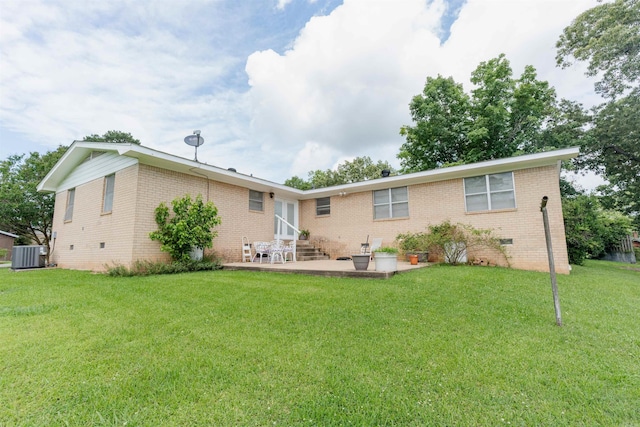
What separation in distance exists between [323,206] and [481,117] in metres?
11.7

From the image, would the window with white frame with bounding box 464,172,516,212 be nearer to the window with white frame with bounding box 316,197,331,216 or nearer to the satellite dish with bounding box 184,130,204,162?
the window with white frame with bounding box 316,197,331,216

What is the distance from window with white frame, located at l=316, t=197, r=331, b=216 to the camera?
12.7 metres

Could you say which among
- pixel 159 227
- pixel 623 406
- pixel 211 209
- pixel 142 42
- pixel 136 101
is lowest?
pixel 623 406

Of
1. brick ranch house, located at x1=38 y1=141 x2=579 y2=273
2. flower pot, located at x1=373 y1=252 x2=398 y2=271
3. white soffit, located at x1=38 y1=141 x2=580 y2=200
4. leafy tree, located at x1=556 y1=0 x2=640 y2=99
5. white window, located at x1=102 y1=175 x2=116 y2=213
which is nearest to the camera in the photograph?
flower pot, located at x1=373 y1=252 x2=398 y2=271

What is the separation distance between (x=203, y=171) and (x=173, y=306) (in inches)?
232

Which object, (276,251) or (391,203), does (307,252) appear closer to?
(276,251)

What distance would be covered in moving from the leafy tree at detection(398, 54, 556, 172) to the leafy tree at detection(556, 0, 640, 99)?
7.40 ft

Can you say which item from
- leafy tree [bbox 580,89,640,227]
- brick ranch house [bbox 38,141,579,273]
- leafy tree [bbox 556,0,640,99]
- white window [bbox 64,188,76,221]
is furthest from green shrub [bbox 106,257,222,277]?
leafy tree [bbox 580,89,640,227]

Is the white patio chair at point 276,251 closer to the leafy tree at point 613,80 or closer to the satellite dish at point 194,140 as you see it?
the satellite dish at point 194,140

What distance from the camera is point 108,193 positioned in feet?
29.8

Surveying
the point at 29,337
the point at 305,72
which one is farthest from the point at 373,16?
the point at 29,337

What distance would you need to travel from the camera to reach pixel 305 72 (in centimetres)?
1194

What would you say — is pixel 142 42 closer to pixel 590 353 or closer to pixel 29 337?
pixel 29 337

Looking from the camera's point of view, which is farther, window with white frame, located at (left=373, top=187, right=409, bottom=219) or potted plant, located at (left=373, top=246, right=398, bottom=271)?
window with white frame, located at (left=373, top=187, right=409, bottom=219)
